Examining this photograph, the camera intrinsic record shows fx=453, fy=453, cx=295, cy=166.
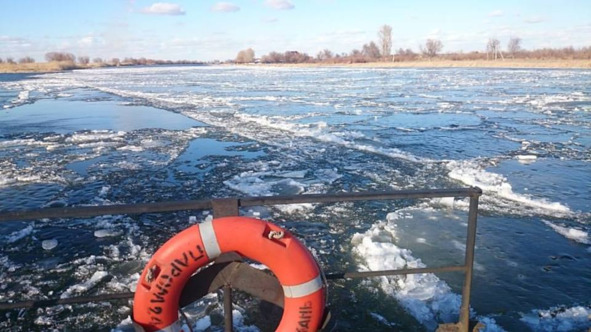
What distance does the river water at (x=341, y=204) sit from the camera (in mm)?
4500

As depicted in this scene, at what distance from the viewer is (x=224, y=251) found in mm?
2240

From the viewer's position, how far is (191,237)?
7.25 ft

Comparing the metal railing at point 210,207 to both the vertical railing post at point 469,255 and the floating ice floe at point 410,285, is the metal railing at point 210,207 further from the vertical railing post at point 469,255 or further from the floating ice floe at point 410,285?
the floating ice floe at point 410,285

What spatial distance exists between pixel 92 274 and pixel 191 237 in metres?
3.40

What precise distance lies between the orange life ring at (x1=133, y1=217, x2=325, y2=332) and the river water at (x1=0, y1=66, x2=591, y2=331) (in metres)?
1.97

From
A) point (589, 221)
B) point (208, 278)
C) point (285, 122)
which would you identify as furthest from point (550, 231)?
point (285, 122)

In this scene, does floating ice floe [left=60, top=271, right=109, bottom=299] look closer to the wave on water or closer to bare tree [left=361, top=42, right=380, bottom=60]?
the wave on water

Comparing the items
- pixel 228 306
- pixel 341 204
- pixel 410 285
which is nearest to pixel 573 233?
pixel 410 285

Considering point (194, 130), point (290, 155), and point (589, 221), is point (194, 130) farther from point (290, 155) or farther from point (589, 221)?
point (589, 221)

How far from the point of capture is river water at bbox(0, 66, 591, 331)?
14.8 feet

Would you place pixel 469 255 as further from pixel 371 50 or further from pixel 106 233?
pixel 371 50

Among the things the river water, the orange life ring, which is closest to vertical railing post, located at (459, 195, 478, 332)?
the orange life ring

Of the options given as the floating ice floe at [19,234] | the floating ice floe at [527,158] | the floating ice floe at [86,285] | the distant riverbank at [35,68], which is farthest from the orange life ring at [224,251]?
the distant riverbank at [35,68]

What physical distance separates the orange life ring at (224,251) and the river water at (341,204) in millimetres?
1965
